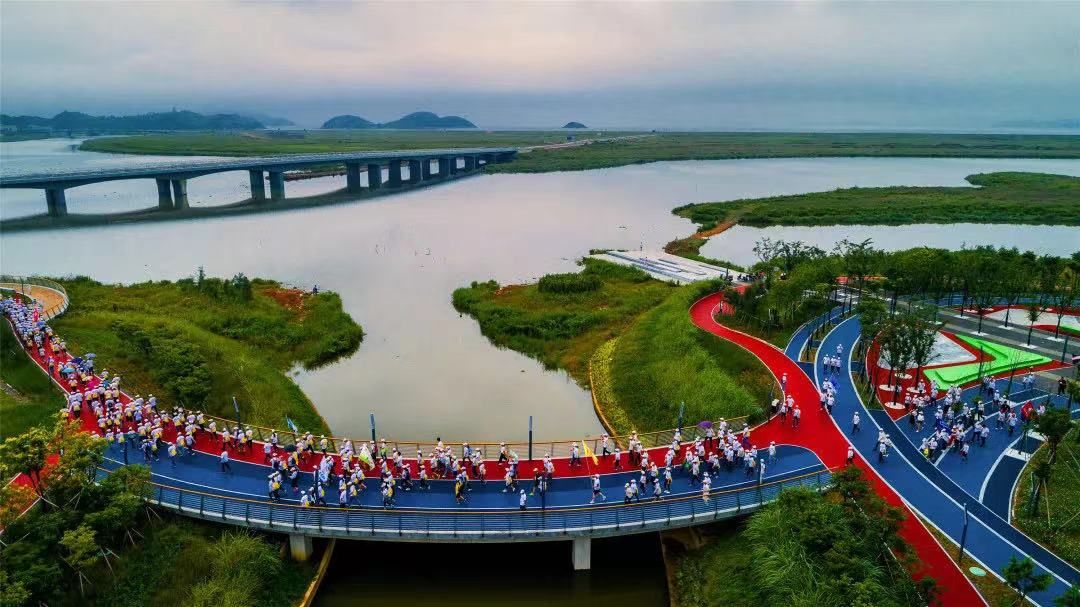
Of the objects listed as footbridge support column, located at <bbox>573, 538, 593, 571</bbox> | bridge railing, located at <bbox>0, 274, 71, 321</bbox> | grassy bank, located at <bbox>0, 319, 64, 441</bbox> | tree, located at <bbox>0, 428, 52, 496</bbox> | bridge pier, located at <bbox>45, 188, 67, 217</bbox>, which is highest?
bridge pier, located at <bbox>45, 188, 67, 217</bbox>

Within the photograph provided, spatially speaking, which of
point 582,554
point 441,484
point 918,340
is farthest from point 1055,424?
point 441,484

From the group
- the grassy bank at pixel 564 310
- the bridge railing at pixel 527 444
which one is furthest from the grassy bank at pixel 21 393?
the grassy bank at pixel 564 310

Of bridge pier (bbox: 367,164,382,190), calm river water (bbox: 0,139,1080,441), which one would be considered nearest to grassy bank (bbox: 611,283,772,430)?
calm river water (bbox: 0,139,1080,441)

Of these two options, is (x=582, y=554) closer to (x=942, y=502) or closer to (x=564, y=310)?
(x=942, y=502)

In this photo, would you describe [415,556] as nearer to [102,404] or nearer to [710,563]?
[710,563]

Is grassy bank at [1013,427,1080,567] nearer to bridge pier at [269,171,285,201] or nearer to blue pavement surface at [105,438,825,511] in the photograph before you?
blue pavement surface at [105,438,825,511]

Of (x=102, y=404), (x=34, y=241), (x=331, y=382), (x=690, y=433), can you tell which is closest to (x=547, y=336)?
(x=331, y=382)
